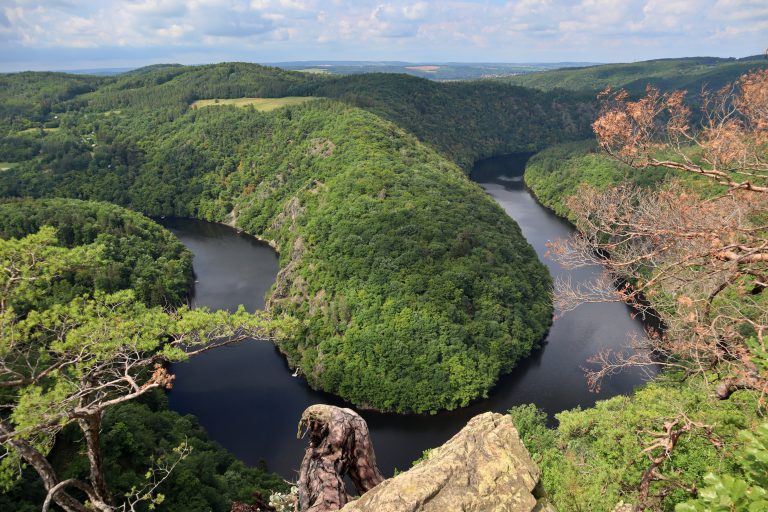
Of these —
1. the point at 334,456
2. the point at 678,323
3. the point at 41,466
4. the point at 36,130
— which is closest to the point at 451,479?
the point at 334,456

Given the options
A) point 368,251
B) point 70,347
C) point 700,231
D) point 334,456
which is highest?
point 700,231

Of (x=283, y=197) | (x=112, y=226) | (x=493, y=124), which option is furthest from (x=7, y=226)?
(x=493, y=124)

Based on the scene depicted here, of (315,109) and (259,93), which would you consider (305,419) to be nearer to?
(315,109)

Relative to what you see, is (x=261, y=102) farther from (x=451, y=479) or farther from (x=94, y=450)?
(x=451, y=479)

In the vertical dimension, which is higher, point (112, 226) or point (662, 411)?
point (662, 411)

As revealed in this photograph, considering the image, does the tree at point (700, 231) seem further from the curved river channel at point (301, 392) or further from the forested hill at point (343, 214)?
the forested hill at point (343, 214)
